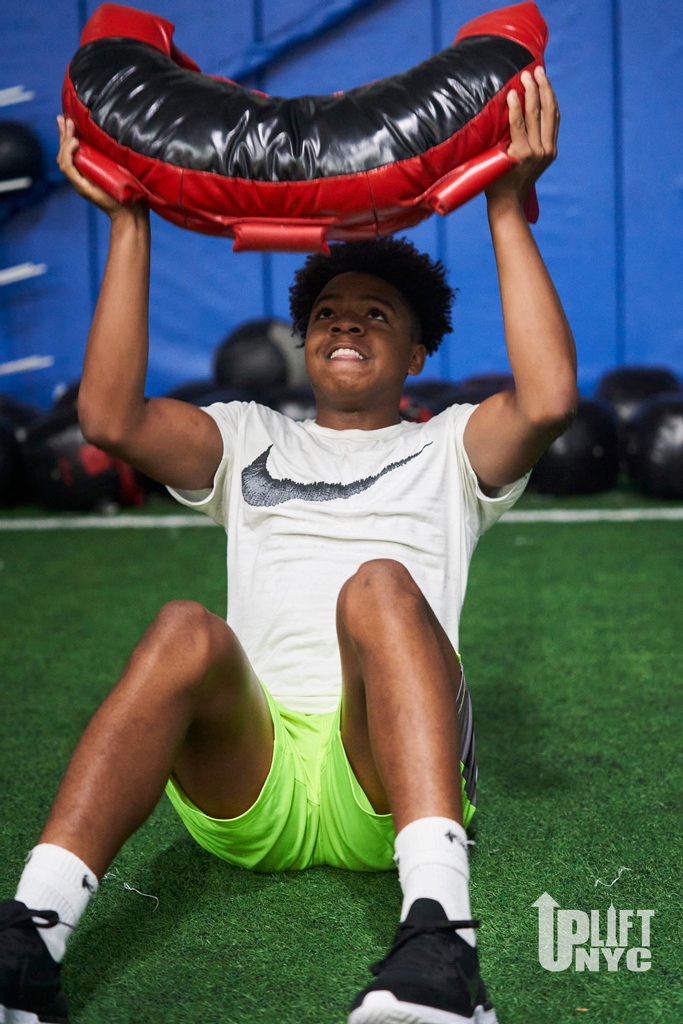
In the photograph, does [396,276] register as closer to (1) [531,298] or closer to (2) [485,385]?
(1) [531,298]

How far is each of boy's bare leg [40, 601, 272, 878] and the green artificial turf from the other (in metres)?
0.21

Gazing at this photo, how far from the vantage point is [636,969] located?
1278mm

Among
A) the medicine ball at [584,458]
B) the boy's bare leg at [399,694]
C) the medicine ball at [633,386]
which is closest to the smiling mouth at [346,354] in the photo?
the boy's bare leg at [399,694]

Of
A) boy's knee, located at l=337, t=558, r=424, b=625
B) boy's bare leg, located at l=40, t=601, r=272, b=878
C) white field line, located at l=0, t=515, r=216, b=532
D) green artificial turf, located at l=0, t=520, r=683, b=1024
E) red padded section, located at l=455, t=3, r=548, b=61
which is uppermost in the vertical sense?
red padded section, located at l=455, t=3, r=548, b=61

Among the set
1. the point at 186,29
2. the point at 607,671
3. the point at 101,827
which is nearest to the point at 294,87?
the point at 186,29

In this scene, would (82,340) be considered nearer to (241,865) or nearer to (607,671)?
(607,671)

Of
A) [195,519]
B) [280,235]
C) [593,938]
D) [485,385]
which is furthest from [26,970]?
[485,385]

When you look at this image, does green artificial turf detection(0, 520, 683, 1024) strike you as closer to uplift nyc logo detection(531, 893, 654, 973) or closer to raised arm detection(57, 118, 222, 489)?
uplift nyc logo detection(531, 893, 654, 973)

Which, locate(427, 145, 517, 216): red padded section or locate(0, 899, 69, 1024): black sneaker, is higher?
locate(427, 145, 517, 216): red padded section

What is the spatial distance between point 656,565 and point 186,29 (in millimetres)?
4606

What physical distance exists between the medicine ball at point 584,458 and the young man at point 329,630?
3.25 m

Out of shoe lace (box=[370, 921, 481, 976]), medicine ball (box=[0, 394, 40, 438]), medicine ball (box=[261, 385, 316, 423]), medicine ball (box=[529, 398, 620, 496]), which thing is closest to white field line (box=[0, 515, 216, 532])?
medicine ball (box=[261, 385, 316, 423])

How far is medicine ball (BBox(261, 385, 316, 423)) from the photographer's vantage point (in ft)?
16.1

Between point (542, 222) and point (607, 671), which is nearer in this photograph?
point (607, 671)
